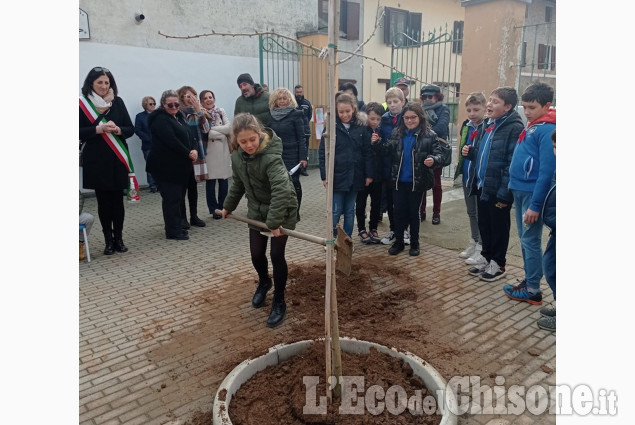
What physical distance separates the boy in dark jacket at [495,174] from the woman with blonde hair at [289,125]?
2.35 metres

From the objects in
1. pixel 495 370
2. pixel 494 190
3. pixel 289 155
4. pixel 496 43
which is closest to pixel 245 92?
pixel 289 155

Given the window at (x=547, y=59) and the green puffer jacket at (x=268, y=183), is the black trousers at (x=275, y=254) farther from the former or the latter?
the window at (x=547, y=59)

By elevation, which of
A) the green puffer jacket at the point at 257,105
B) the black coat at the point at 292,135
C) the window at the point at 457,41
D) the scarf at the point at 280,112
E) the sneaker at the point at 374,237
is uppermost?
the window at the point at 457,41

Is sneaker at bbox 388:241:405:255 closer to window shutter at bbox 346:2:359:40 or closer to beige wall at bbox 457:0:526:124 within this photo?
beige wall at bbox 457:0:526:124

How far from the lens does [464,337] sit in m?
3.84

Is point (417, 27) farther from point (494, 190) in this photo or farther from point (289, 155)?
point (494, 190)

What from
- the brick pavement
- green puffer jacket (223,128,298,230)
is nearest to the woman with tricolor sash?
the brick pavement

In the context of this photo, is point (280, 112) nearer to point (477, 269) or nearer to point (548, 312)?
point (477, 269)

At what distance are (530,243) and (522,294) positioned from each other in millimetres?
519

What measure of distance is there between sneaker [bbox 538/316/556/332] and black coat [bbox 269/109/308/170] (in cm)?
384

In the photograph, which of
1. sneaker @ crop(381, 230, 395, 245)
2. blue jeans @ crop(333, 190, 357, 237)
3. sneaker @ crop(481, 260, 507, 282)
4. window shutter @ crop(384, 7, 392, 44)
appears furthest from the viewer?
window shutter @ crop(384, 7, 392, 44)

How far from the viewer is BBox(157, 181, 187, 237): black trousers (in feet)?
21.4

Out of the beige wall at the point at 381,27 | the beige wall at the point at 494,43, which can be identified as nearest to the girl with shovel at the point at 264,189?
the beige wall at the point at 494,43

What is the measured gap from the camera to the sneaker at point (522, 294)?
14.5ft
